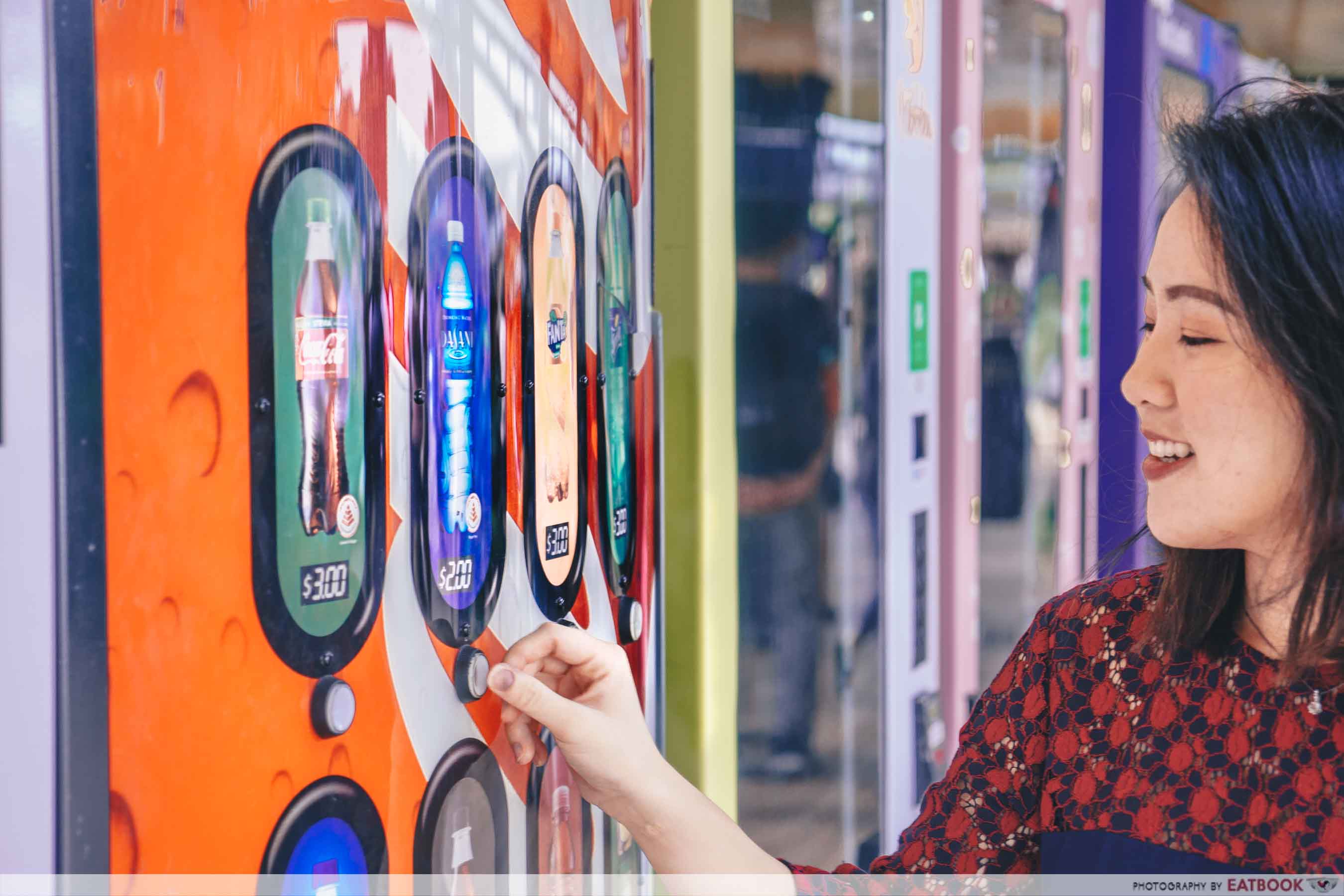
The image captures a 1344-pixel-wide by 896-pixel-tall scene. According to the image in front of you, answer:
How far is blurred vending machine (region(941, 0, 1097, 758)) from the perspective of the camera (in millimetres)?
2734

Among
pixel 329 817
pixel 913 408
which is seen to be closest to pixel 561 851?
pixel 329 817

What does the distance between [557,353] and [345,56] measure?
0.47m

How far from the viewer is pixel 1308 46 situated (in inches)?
209

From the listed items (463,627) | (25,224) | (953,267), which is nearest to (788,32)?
(953,267)

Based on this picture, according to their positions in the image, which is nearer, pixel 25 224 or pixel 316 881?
pixel 25 224

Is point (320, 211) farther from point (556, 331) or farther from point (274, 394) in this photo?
point (556, 331)

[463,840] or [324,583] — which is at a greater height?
[324,583]

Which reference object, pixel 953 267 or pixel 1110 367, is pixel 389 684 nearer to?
pixel 953 267

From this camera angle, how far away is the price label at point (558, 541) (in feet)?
4.96

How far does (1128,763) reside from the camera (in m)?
1.37

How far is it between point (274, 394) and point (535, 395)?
1.44 feet

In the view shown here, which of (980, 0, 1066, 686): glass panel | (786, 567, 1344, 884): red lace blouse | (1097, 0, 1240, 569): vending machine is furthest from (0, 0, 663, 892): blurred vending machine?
(1097, 0, 1240, 569): vending machine

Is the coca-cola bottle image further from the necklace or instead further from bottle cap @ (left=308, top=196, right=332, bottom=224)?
the necklace

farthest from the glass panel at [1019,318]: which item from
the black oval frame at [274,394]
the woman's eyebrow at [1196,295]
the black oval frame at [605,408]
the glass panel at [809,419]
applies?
the black oval frame at [274,394]
